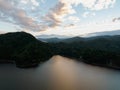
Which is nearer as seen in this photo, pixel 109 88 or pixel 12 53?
pixel 109 88

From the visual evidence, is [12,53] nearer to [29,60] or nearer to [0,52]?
[0,52]

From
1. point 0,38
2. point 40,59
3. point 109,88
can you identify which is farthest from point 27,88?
point 0,38

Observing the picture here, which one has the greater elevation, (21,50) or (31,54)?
(21,50)

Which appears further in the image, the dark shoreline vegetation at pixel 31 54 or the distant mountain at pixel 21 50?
the distant mountain at pixel 21 50

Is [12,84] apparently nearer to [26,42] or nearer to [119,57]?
[119,57]

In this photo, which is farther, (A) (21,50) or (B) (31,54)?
(A) (21,50)

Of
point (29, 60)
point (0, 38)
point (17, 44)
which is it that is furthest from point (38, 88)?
point (0, 38)

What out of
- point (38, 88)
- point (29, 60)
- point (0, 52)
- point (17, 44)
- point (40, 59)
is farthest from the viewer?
point (17, 44)

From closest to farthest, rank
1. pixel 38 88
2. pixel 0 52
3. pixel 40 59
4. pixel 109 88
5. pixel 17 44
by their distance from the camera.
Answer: pixel 38 88 < pixel 109 88 < pixel 40 59 < pixel 0 52 < pixel 17 44

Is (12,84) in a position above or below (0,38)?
below

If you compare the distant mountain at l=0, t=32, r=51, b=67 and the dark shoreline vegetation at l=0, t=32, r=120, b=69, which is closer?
the dark shoreline vegetation at l=0, t=32, r=120, b=69
